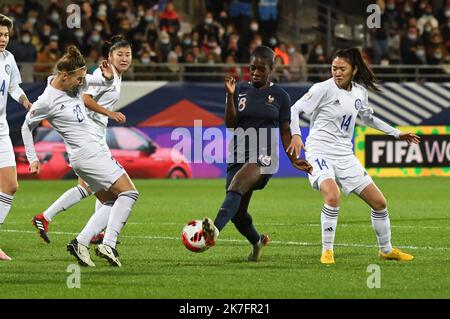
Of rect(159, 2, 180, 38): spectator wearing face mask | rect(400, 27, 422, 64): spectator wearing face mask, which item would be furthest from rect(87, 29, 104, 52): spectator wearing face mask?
rect(400, 27, 422, 64): spectator wearing face mask

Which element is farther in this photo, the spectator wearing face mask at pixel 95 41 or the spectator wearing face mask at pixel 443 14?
the spectator wearing face mask at pixel 443 14

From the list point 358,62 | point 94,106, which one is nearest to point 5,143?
point 94,106

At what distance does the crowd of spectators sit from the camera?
2609 cm

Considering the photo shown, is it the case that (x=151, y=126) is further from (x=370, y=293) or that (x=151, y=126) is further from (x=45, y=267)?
(x=370, y=293)

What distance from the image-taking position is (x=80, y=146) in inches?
412

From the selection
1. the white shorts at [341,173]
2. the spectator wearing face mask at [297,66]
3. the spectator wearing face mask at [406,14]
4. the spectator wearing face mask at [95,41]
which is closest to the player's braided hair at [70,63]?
the white shorts at [341,173]

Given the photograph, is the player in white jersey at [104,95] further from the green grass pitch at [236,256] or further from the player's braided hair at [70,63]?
the player's braided hair at [70,63]

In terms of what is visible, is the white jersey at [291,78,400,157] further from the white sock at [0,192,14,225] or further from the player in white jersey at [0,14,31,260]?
the white sock at [0,192,14,225]

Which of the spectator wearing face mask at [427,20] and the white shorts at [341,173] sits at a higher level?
the spectator wearing face mask at [427,20]

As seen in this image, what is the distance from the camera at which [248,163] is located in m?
10.7

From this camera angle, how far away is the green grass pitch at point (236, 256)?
894 centimetres

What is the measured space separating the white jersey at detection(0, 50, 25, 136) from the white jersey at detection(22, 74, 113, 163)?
1063mm

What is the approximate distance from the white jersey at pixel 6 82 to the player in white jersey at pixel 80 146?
3.52 ft

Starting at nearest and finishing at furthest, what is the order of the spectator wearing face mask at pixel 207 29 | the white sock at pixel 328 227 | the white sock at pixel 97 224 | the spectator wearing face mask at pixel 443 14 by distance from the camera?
the white sock at pixel 97 224 → the white sock at pixel 328 227 → the spectator wearing face mask at pixel 207 29 → the spectator wearing face mask at pixel 443 14
